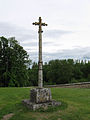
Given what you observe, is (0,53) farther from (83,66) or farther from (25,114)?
(83,66)

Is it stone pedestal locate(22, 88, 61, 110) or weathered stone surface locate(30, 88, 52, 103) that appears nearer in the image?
stone pedestal locate(22, 88, 61, 110)

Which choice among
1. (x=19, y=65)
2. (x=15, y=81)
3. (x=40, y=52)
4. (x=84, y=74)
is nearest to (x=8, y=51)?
(x=19, y=65)

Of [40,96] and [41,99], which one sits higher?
[40,96]

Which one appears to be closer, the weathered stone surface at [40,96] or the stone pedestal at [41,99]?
the stone pedestal at [41,99]

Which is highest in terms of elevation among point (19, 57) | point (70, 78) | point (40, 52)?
point (19, 57)

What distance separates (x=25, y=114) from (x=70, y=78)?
40.2 meters

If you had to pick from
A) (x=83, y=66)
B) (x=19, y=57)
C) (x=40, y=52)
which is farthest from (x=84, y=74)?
(x=40, y=52)

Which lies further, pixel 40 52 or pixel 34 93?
pixel 40 52

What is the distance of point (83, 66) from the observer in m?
47.8

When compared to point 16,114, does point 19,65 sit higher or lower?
higher

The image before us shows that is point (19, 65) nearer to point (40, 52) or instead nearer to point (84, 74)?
point (40, 52)

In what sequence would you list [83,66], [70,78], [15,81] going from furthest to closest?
[83,66] → [70,78] → [15,81]

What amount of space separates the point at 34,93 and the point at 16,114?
141 cm

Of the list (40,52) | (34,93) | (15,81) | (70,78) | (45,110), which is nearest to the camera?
(45,110)
